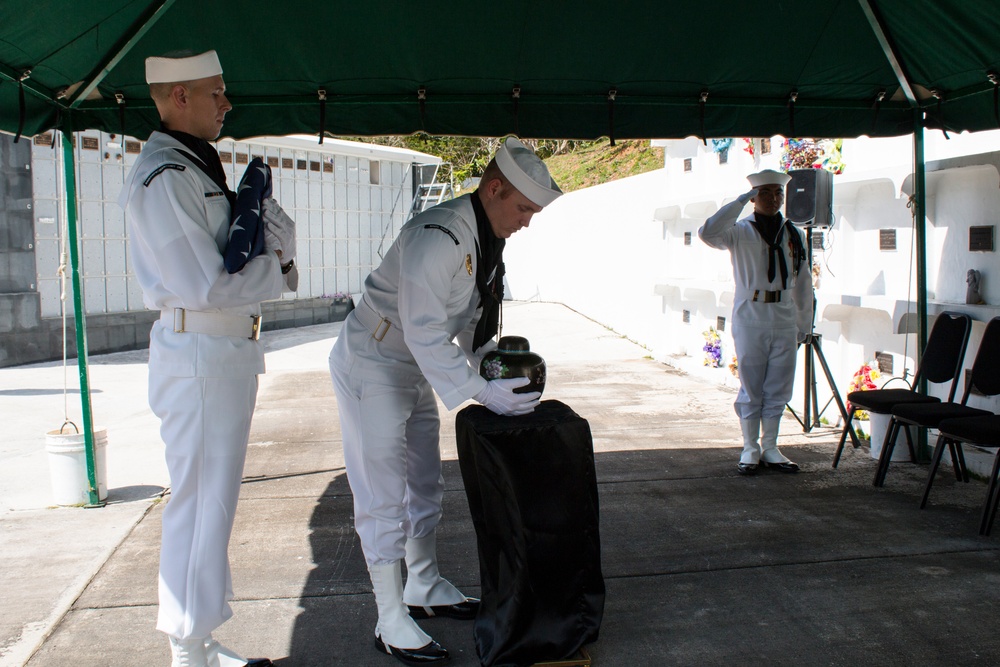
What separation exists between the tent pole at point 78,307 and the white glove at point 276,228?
7.87 ft

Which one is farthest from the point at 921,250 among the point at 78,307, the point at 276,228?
the point at 78,307

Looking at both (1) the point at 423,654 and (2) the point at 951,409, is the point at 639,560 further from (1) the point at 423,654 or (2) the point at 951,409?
(2) the point at 951,409

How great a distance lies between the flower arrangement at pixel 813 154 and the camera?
23.1 feet

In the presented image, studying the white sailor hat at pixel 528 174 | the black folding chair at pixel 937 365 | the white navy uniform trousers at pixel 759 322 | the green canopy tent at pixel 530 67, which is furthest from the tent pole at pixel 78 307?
the black folding chair at pixel 937 365

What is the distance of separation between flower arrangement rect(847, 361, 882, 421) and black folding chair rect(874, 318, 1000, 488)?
140 cm

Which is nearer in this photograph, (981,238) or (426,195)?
(981,238)

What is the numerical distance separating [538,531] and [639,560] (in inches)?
50.5

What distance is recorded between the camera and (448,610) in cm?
343

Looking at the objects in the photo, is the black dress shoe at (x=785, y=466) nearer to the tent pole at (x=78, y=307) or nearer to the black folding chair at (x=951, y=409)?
the black folding chair at (x=951, y=409)

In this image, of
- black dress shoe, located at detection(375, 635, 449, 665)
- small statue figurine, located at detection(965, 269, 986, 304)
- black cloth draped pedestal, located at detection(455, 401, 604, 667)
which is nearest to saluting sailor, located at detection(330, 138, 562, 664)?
black dress shoe, located at detection(375, 635, 449, 665)

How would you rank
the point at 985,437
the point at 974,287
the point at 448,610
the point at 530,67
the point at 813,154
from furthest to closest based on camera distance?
the point at 813,154
the point at 974,287
the point at 530,67
the point at 985,437
the point at 448,610

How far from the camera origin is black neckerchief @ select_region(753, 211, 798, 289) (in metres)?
5.52

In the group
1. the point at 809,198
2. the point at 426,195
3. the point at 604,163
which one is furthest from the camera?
the point at 604,163

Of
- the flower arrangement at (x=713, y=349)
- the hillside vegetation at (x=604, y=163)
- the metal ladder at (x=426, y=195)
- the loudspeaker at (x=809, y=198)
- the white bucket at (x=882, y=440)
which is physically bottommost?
the white bucket at (x=882, y=440)
